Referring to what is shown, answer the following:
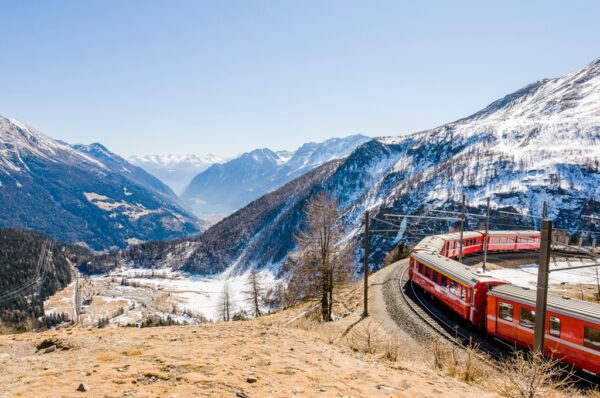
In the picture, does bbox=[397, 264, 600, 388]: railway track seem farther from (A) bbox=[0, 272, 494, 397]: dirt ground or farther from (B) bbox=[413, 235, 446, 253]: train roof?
(A) bbox=[0, 272, 494, 397]: dirt ground

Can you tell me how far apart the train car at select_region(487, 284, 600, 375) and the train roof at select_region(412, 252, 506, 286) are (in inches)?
67.6

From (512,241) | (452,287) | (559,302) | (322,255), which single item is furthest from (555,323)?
(512,241)

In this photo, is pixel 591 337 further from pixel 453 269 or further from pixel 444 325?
pixel 453 269

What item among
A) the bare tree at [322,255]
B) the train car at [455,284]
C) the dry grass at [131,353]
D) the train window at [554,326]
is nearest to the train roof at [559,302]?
the train window at [554,326]

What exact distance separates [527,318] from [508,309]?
137 cm

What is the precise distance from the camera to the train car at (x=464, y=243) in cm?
4445

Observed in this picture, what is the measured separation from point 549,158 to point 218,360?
236102 millimetres

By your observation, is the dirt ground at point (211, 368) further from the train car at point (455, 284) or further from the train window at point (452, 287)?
the train window at point (452, 287)

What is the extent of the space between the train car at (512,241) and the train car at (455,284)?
2583 cm

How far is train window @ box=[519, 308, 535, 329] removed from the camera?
18.9 meters

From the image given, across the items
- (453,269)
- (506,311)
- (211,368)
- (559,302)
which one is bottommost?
(506,311)

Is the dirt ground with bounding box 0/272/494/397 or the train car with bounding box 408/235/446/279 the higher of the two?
the dirt ground with bounding box 0/272/494/397

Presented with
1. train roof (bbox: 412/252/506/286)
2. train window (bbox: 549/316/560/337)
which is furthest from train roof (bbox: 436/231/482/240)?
train window (bbox: 549/316/560/337)

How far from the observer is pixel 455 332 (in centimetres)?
2408
